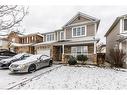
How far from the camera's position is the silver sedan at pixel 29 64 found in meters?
11.1

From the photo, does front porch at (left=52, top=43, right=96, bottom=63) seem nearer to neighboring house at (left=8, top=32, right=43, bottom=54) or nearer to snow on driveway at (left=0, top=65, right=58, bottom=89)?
neighboring house at (left=8, top=32, right=43, bottom=54)

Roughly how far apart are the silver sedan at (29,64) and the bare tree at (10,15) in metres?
5.80

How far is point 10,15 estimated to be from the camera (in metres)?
5.98

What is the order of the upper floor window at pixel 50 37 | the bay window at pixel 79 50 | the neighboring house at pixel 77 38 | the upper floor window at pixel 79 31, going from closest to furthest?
the neighboring house at pixel 77 38 < the bay window at pixel 79 50 < the upper floor window at pixel 79 31 < the upper floor window at pixel 50 37

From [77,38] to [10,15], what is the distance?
12185 millimetres

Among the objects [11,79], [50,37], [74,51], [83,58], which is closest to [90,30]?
[74,51]

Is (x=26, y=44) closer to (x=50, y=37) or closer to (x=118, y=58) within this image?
(x=50, y=37)

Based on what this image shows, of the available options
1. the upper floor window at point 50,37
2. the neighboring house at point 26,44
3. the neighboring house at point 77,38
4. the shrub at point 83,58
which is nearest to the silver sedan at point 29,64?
the shrub at point 83,58

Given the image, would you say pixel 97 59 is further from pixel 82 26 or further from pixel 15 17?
pixel 15 17

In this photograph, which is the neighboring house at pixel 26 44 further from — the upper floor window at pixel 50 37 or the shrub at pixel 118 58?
the shrub at pixel 118 58

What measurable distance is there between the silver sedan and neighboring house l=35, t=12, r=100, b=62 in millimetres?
3916

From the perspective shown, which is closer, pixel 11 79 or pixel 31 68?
pixel 11 79

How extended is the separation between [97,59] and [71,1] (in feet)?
34.7

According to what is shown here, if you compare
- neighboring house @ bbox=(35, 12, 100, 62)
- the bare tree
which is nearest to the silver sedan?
neighboring house @ bbox=(35, 12, 100, 62)
